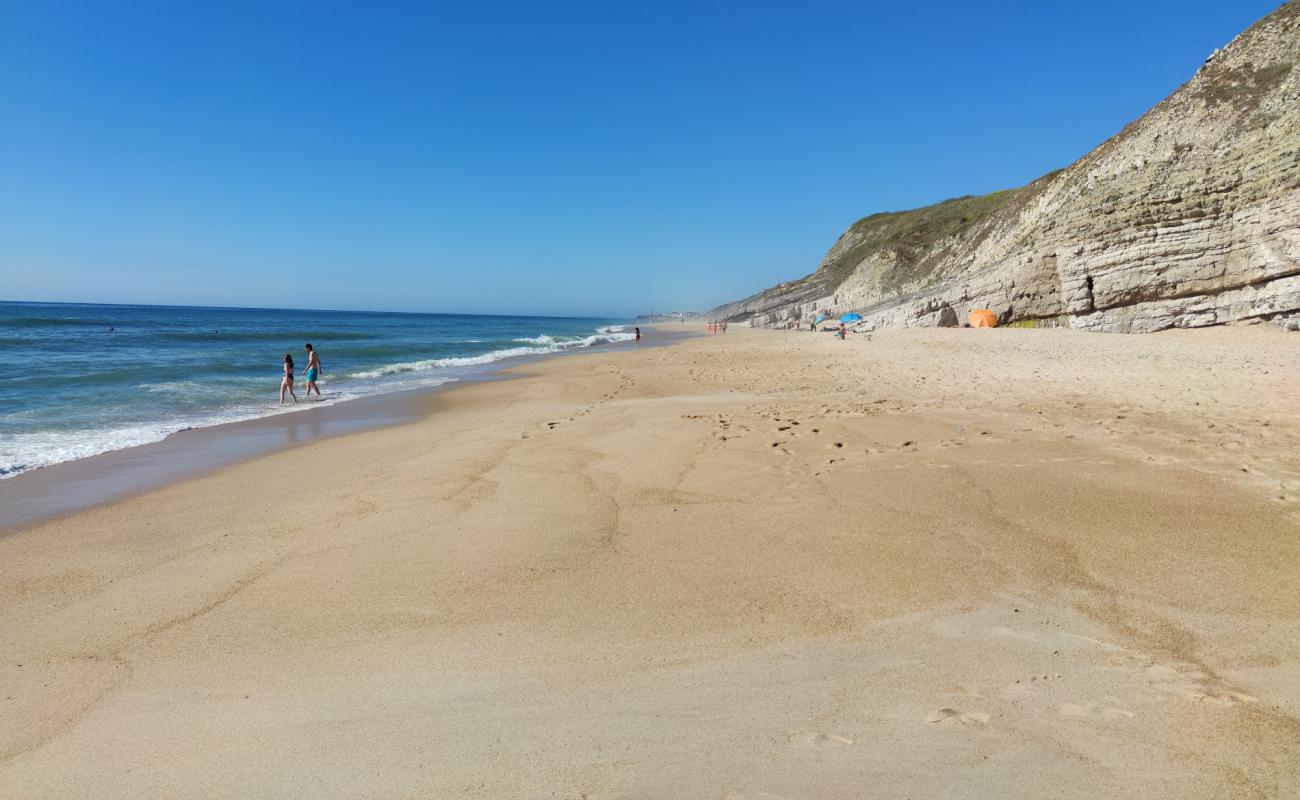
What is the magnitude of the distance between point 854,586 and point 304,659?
320cm

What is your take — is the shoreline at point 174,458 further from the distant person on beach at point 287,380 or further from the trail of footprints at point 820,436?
the trail of footprints at point 820,436

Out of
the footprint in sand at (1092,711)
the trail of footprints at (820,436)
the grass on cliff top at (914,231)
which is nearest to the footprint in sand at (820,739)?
the footprint in sand at (1092,711)

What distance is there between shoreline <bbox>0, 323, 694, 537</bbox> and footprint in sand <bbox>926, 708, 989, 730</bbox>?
7891 millimetres

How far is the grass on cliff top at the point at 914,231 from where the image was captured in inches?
1980

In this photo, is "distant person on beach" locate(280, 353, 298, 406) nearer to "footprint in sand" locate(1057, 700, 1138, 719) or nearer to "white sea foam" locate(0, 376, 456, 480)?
"white sea foam" locate(0, 376, 456, 480)

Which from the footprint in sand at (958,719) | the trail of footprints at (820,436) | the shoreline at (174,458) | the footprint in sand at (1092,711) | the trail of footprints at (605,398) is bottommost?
the shoreline at (174,458)

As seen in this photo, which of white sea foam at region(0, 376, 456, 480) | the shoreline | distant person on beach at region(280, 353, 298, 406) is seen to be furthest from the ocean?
the shoreline

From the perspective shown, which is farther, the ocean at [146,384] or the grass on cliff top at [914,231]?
the grass on cliff top at [914,231]

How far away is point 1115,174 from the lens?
24.6m

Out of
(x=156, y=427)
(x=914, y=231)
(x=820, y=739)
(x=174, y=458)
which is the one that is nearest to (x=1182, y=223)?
(x=820, y=739)

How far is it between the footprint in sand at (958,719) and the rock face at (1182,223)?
22.4m

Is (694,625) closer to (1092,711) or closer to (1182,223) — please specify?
(1092,711)

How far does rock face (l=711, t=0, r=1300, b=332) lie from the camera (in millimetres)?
18547

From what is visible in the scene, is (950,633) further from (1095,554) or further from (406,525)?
(406,525)
